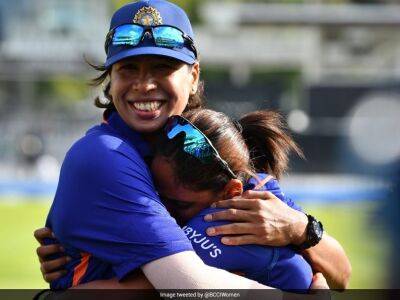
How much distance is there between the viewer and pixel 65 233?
3.04m

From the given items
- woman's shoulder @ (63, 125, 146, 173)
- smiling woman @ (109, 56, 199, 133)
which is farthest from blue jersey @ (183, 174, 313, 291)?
smiling woman @ (109, 56, 199, 133)

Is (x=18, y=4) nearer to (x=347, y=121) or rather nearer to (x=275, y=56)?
(x=275, y=56)

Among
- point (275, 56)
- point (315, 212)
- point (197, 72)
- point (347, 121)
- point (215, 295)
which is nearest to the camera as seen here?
point (215, 295)

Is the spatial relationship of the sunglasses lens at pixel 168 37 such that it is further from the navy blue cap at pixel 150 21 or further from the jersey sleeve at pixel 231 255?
the jersey sleeve at pixel 231 255

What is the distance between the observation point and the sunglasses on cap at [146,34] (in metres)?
3.19

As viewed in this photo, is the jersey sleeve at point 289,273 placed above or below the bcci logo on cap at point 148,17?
below

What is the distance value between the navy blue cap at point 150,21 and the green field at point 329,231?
3.74 meters

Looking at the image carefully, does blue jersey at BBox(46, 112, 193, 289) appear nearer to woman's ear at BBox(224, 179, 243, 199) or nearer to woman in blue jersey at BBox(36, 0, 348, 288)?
woman in blue jersey at BBox(36, 0, 348, 288)

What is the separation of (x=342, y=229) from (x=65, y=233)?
958cm

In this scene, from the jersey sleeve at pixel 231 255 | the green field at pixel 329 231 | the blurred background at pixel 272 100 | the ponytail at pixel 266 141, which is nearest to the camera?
the jersey sleeve at pixel 231 255

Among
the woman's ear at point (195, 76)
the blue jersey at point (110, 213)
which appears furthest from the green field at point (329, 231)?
the blue jersey at point (110, 213)

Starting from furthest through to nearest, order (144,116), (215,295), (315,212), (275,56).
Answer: (275,56) → (315,212) → (144,116) → (215,295)

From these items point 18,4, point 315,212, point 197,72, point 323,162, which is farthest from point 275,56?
point 197,72

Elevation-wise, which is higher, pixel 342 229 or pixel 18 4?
pixel 18 4
